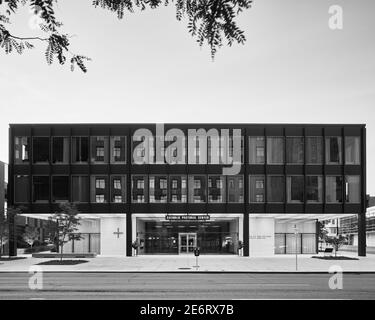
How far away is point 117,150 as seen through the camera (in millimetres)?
52875

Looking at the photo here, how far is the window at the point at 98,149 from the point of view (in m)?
52.7

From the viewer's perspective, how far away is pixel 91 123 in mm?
52375

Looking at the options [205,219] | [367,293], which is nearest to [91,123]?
[205,219]

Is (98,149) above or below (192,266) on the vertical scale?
above

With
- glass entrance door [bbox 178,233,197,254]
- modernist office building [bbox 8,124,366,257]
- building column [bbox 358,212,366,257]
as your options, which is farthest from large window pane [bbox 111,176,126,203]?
building column [bbox 358,212,366,257]

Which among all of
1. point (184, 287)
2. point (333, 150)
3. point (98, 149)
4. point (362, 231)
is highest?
point (98, 149)

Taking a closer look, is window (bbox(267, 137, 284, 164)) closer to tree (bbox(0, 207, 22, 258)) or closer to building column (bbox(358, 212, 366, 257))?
building column (bbox(358, 212, 366, 257))

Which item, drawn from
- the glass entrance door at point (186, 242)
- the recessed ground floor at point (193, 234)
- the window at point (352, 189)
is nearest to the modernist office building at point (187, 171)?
the window at point (352, 189)

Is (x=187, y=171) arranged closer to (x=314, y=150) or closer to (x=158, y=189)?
(x=158, y=189)

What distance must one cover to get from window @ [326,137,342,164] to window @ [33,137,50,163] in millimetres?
27915

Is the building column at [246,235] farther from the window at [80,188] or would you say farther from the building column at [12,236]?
the building column at [12,236]

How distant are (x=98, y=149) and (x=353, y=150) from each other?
83.8ft

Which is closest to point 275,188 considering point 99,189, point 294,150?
point 294,150

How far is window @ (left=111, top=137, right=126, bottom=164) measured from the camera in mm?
52781
